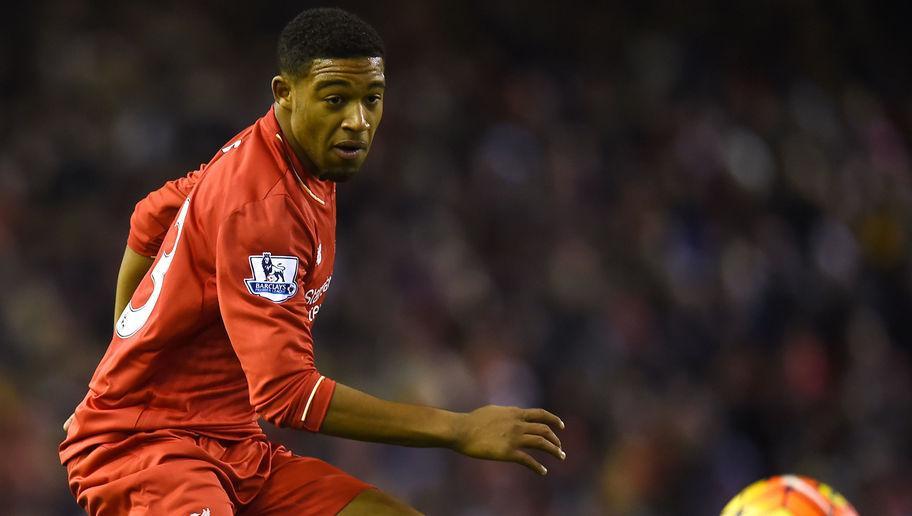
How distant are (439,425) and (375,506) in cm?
50

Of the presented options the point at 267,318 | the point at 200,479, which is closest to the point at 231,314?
the point at 267,318

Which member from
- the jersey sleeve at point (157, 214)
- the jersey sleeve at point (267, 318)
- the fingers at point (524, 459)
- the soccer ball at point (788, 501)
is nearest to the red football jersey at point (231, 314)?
the jersey sleeve at point (267, 318)

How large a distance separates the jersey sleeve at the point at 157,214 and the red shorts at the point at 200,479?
0.70 m

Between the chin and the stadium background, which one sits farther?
the stadium background

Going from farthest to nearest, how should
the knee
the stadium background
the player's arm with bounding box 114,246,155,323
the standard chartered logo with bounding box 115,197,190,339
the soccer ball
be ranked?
the stadium background
the soccer ball
the player's arm with bounding box 114,246,155,323
the knee
the standard chartered logo with bounding box 115,197,190,339

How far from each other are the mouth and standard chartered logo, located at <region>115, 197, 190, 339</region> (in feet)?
1.38

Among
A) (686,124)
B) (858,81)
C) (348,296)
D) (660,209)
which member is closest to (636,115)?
(686,124)

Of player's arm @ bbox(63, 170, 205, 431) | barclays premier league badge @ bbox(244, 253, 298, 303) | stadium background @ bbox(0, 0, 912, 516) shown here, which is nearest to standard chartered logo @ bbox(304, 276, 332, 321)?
barclays premier league badge @ bbox(244, 253, 298, 303)

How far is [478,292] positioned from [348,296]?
1023 mm

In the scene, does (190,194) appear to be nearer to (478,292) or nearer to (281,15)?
(478,292)

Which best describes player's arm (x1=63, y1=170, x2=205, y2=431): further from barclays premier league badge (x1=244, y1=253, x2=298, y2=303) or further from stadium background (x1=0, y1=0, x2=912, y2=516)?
stadium background (x1=0, y1=0, x2=912, y2=516)

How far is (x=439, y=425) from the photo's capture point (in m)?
3.20

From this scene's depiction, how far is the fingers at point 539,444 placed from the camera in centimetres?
309

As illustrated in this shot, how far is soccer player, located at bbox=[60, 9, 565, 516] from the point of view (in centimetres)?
320
